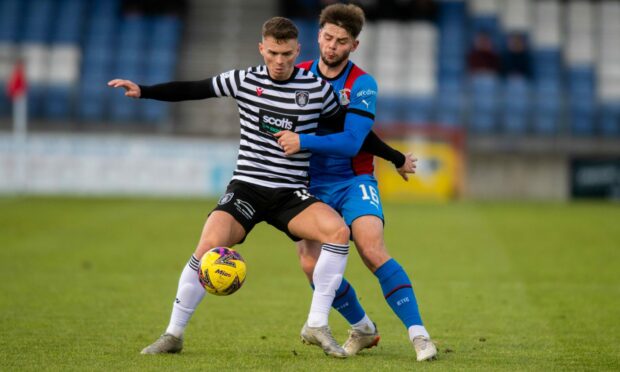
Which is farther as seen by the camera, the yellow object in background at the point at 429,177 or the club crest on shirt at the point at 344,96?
the yellow object in background at the point at 429,177

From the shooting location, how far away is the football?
6.61 metres

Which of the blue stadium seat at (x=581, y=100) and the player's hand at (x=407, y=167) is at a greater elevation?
the player's hand at (x=407, y=167)

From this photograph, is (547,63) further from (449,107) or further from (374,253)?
(374,253)

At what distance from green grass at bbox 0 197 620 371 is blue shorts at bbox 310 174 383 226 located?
96cm

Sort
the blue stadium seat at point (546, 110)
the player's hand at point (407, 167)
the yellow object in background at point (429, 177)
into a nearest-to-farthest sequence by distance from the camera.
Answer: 1. the player's hand at point (407, 167)
2. the yellow object in background at point (429, 177)
3. the blue stadium seat at point (546, 110)

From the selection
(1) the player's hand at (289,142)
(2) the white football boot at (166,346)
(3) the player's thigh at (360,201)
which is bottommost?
(2) the white football boot at (166,346)

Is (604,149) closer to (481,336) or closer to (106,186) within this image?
(106,186)

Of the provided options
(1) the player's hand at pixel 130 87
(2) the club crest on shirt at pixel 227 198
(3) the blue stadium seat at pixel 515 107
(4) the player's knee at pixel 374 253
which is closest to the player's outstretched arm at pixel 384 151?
(4) the player's knee at pixel 374 253

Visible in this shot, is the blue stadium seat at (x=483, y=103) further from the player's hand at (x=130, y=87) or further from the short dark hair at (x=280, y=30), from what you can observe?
the player's hand at (x=130, y=87)

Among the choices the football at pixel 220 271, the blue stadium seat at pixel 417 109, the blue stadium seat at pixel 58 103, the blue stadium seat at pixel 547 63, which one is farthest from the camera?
→ the blue stadium seat at pixel 547 63

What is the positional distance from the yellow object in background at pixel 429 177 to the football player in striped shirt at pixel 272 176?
19915 millimetres

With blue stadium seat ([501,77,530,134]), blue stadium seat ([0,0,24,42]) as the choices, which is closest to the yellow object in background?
blue stadium seat ([501,77,530,134])

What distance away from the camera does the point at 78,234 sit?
56.1 ft

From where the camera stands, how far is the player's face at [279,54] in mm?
6848
